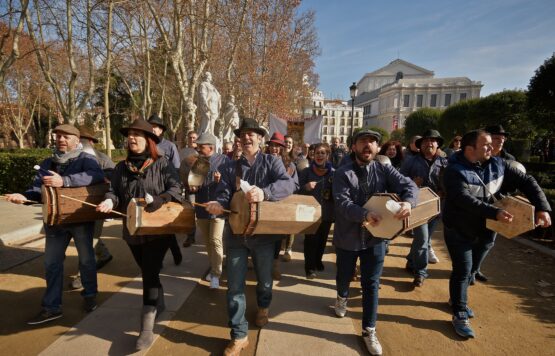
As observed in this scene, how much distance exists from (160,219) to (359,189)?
1.87 m

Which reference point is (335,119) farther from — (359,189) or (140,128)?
(140,128)

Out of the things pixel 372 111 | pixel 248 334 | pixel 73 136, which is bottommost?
pixel 248 334

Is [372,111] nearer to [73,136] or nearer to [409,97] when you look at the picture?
[409,97]

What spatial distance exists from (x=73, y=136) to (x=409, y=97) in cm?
10496

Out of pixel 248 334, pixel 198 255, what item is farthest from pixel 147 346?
pixel 198 255

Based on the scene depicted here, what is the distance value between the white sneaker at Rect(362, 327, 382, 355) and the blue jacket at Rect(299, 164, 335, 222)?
1.77m

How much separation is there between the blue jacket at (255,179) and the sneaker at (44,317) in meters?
2.11

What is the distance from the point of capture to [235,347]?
2770mm

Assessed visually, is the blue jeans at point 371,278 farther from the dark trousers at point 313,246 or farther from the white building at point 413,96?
the white building at point 413,96

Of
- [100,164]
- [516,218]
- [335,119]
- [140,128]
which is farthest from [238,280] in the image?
[335,119]

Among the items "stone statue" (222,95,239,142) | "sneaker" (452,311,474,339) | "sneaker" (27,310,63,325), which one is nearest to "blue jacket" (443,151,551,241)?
"sneaker" (452,311,474,339)

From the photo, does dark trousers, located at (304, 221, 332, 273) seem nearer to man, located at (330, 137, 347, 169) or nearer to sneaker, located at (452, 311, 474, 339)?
sneaker, located at (452, 311, 474, 339)

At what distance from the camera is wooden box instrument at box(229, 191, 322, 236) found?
254cm

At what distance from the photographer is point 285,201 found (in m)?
2.74
